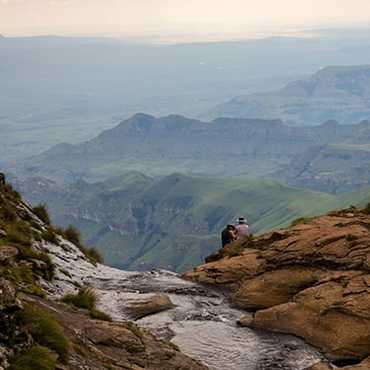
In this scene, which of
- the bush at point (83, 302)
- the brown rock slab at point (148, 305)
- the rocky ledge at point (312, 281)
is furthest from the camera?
the brown rock slab at point (148, 305)

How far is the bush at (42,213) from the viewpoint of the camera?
36.6m

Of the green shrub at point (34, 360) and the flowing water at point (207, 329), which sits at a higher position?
the green shrub at point (34, 360)

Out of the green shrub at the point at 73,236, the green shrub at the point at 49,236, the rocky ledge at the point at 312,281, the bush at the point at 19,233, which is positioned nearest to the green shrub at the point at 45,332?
the rocky ledge at the point at 312,281

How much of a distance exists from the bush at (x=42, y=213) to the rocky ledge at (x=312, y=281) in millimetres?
9009

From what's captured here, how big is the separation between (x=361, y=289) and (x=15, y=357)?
14.8 m

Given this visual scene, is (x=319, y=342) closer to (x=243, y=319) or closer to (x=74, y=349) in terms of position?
(x=243, y=319)

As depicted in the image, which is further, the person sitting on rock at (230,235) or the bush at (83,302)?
the person sitting on rock at (230,235)

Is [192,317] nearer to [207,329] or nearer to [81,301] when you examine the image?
[207,329]

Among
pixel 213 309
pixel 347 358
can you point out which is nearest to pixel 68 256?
pixel 213 309

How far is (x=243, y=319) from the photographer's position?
2556cm

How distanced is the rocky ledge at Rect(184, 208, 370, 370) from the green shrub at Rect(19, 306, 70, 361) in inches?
368

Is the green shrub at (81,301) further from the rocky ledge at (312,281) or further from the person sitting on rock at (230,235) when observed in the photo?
the person sitting on rock at (230,235)

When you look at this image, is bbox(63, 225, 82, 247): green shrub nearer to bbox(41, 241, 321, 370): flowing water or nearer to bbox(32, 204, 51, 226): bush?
bbox(32, 204, 51, 226): bush

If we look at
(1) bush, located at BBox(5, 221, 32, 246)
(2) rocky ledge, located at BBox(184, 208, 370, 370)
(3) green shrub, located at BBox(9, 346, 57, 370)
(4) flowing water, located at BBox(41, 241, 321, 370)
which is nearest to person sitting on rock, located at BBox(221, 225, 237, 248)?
(2) rocky ledge, located at BBox(184, 208, 370, 370)
